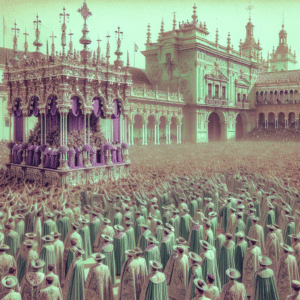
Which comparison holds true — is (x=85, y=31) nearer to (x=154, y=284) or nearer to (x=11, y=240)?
(x=11, y=240)

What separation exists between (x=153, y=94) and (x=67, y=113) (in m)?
18.4

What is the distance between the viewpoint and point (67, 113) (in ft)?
39.1

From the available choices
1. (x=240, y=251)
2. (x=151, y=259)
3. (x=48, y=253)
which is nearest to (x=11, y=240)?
(x=48, y=253)

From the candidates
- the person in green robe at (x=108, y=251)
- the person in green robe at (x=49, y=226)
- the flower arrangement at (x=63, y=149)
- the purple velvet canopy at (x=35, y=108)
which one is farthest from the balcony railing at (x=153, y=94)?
the person in green robe at (x=108, y=251)

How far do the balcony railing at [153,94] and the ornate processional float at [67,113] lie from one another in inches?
541

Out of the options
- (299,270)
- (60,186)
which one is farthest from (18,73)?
(299,270)

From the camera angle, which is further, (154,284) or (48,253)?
(48,253)

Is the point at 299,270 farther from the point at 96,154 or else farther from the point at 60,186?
the point at 96,154

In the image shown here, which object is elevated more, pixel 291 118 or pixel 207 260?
pixel 291 118

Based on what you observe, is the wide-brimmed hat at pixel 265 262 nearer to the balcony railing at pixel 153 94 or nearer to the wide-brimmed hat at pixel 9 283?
the wide-brimmed hat at pixel 9 283

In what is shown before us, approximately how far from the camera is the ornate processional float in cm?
1173

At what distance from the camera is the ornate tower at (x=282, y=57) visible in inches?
2386

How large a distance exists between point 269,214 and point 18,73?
10691 mm

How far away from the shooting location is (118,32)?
1410 cm
